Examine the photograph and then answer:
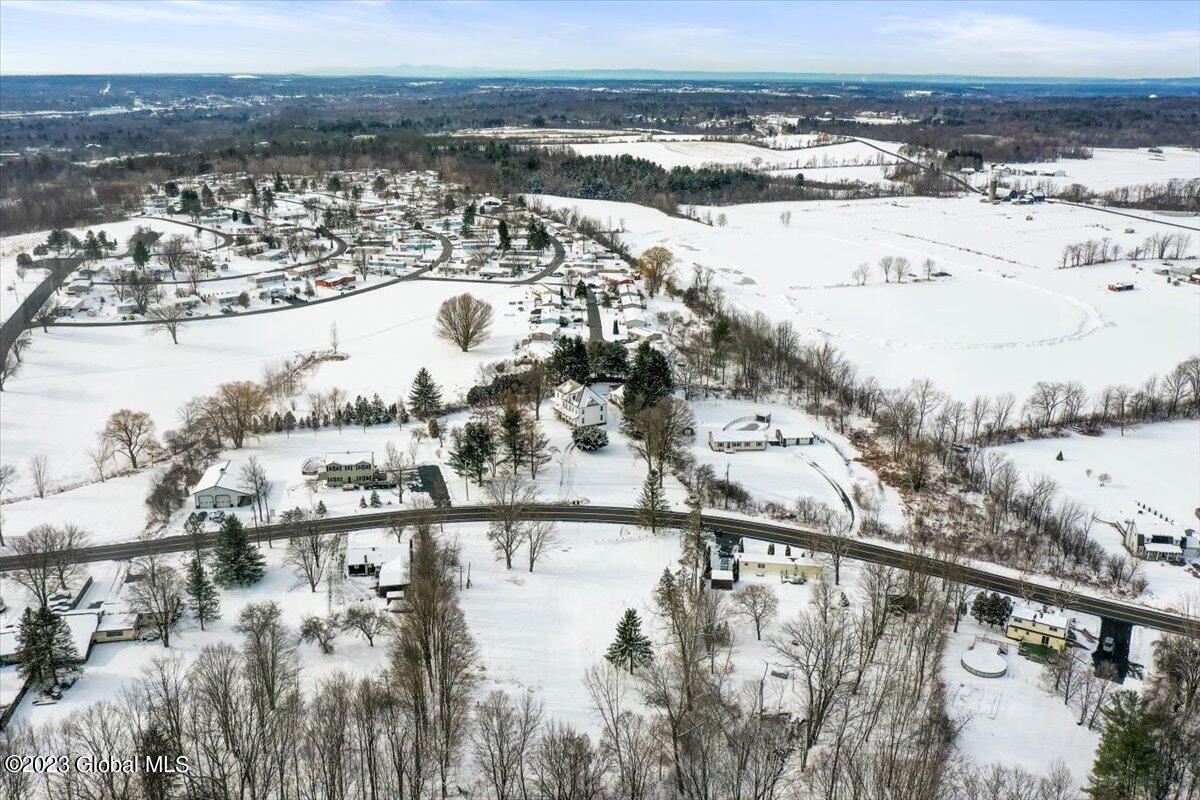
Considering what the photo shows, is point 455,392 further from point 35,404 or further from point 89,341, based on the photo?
point 89,341

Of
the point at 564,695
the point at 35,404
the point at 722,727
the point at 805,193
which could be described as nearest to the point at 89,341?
the point at 35,404

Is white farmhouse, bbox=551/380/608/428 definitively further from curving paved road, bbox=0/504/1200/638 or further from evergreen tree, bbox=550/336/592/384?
curving paved road, bbox=0/504/1200/638

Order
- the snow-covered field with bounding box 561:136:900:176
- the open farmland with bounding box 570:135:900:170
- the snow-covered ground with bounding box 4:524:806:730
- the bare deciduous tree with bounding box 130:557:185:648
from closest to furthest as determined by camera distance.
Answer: the snow-covered ground with bounding box 4:524:806:730
the bare deciduous tree with bounding box 130:557:185:648
the open farmland with bounding box 570:135:900:170
the snow-covered field with bounding box 561:136:900:176

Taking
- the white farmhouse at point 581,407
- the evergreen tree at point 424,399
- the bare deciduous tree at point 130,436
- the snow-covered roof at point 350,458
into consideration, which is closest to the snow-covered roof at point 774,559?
the white farmhouse at point 581,407

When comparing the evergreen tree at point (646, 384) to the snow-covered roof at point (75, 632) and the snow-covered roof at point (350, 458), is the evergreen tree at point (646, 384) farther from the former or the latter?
the snow-covered roof at point (75, 632)

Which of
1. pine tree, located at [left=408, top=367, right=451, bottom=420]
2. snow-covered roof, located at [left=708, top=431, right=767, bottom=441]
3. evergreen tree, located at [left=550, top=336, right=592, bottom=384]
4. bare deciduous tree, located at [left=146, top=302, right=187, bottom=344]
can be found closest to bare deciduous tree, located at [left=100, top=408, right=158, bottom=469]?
pine tree, located at [left=408, top=367, right=451, bottom=420]
